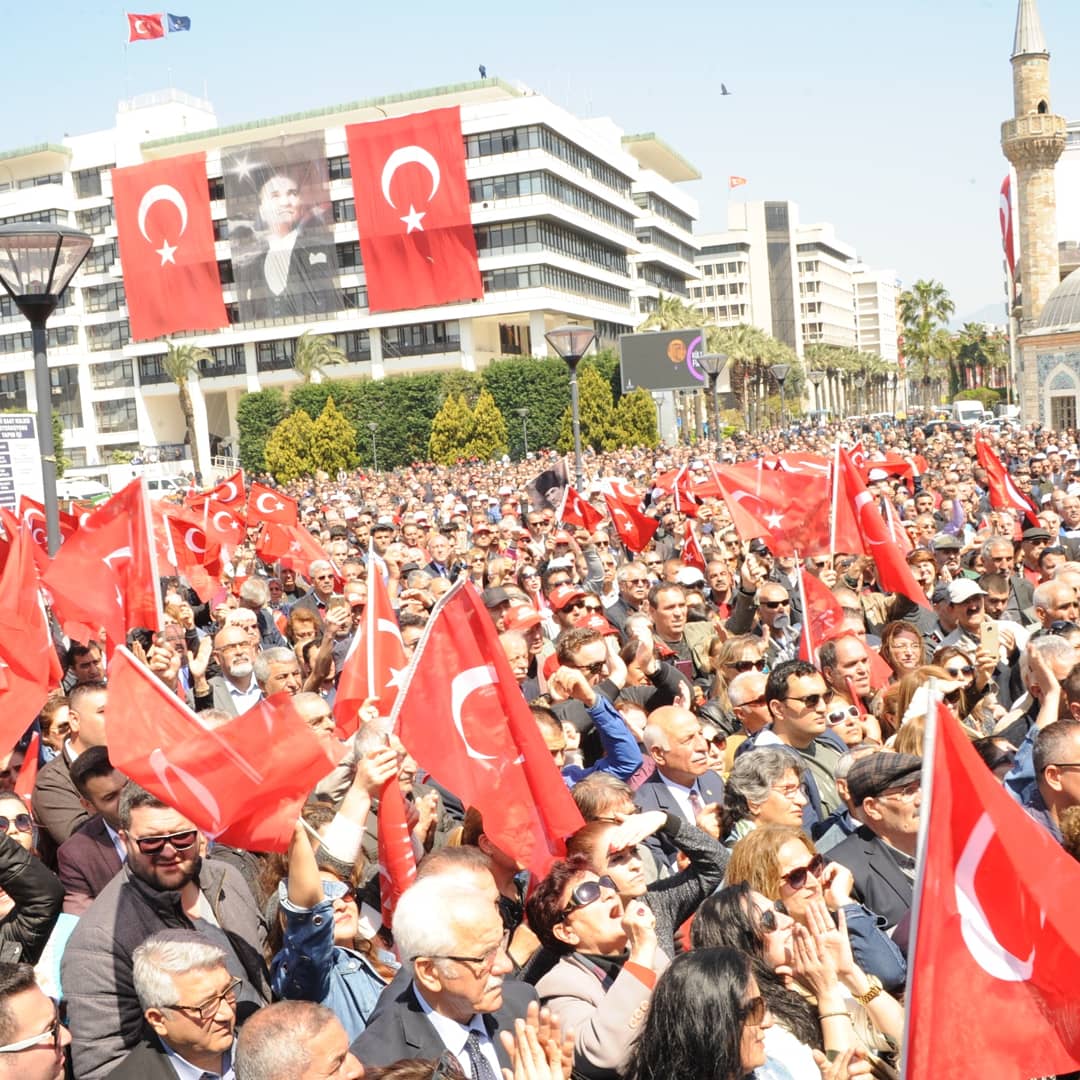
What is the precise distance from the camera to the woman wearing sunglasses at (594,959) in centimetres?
370

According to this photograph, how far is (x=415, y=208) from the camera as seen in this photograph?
6850cm

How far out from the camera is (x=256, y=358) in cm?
7744

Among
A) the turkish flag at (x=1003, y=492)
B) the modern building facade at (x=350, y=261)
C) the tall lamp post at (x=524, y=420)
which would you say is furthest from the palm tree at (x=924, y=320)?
the turkish flag at (x=1003, y=492)

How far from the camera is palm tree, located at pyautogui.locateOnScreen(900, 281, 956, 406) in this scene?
394 ft

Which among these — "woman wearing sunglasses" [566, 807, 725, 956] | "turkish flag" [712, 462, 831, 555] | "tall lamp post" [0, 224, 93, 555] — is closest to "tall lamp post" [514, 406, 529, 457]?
"turkish flag" [712, 462, 831, 555]

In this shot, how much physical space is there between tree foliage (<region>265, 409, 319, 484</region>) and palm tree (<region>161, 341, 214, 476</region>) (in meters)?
10.2

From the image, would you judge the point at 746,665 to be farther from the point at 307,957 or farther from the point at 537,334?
the point at 537,334

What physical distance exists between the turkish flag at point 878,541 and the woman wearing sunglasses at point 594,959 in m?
5.96

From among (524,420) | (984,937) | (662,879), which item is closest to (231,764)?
(662,879)

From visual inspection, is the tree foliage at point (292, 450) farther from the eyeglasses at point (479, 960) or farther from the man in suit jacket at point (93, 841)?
the eyeglasses at point (479, 960)

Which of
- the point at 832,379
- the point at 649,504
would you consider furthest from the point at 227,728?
the point at 832,379

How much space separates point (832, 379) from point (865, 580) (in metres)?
138

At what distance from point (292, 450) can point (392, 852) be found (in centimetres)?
6248

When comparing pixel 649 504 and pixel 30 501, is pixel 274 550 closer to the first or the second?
pixel 30 501
